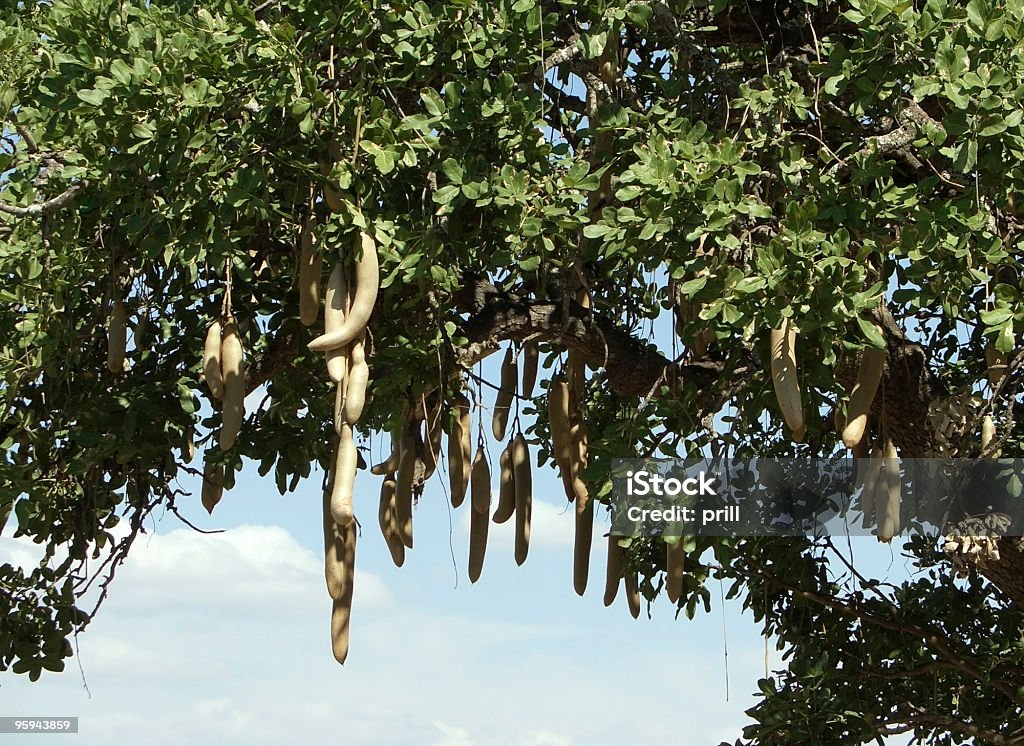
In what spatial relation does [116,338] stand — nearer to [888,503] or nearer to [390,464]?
[390,464]

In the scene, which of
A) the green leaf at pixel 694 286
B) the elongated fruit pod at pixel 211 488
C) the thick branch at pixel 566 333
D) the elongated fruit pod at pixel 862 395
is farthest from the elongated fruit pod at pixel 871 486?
the elongated fruit pod at pixel 211 488

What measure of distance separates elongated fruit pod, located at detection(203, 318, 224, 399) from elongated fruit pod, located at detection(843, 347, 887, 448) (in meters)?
1.56

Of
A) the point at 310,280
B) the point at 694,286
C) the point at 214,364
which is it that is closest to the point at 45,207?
the point at 214,364

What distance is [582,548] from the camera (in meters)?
4.17

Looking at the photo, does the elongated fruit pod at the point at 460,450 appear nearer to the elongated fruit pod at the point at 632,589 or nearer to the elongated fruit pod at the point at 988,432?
the elongated fruit pod at the point at 632,589

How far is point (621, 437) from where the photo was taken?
3.95 m

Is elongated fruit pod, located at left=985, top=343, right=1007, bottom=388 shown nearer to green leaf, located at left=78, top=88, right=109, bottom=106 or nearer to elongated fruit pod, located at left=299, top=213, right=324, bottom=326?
elongated fruit pod, located at left=299, top=213, right=324, bottom=326

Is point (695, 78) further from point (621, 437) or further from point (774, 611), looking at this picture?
point (774, 611)

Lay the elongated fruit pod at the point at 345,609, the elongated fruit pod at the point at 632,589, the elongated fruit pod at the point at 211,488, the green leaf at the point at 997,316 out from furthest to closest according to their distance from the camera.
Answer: the elongated fruit pod at the point at 632,589 < the elongated fruit pod at the point at 211,488 < the elongated fruit pod at the point at 345,609 < the green leaf at the point at 997,316

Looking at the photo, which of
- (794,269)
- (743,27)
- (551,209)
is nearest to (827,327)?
(794,269)

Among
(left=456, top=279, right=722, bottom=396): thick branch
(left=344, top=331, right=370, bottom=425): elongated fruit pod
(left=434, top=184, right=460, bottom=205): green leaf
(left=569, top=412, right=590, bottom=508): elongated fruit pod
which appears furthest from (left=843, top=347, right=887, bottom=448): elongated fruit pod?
(left=344, top=331, right=370, bottom=425): elongated fruit pod

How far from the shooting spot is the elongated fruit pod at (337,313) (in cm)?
320

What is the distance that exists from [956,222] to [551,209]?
0.96 meters

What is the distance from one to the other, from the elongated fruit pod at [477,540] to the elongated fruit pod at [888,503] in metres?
1.08
